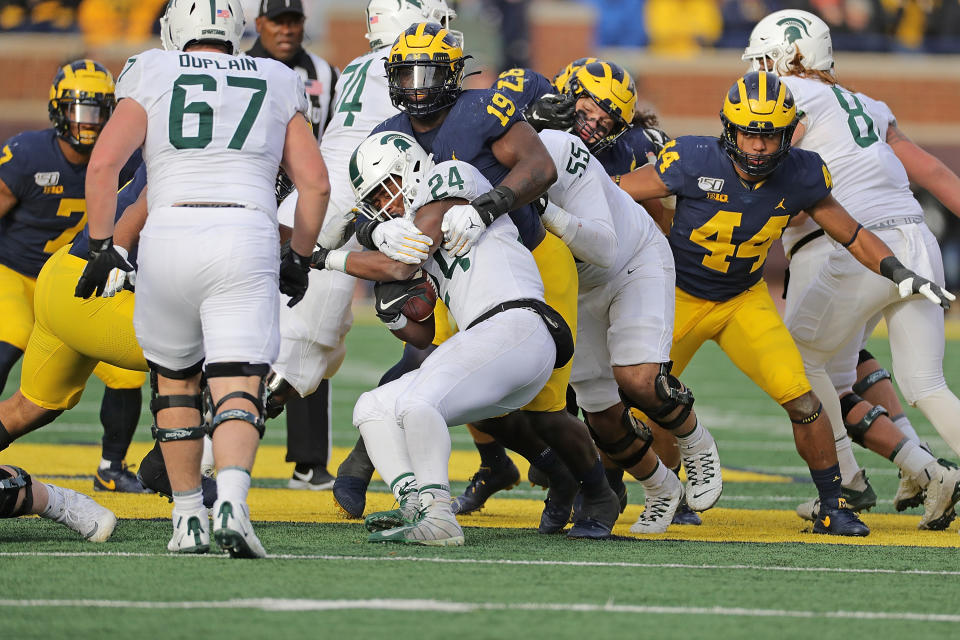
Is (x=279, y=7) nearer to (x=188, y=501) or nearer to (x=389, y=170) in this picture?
(x=389, y=170)

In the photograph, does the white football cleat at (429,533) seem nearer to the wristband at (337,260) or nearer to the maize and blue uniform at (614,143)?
the wristband at (337,260)

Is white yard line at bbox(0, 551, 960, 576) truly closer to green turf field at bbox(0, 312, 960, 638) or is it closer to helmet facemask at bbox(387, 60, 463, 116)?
green turf field at bbox(0, 312, 960, 638)

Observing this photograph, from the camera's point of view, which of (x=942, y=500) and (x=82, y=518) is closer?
(x=82, y=518)

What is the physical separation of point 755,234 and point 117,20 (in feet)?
55.3

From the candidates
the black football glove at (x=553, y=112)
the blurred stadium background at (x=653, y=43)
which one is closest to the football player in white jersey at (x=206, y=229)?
the black football glove at (x=553, y=112)

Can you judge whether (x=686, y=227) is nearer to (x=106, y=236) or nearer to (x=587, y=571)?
(x=587, y=571)

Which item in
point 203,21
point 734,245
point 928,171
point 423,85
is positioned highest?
point 203,21

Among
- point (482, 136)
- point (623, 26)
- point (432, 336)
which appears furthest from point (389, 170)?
point (623, 26)

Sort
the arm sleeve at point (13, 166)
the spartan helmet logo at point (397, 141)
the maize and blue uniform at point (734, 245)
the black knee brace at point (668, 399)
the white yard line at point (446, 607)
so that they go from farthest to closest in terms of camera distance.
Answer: the arm sleeve at point (13, 166)
the maize and blue uniform at point (734, 245)
the black knee brace at point (668, 399)
the spartan helmet logo at point (397, 141)
the white yard line at point (446, 607)

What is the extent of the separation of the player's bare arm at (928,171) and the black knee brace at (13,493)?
3.89 meters

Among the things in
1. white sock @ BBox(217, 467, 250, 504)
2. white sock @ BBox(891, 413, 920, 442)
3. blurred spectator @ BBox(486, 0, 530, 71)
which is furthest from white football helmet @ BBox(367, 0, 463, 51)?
blurred spectator @ BBox(486, 0, 530, 71)

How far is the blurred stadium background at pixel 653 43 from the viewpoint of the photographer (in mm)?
20547

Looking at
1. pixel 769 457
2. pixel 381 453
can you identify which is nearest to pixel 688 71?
pixel 769 457

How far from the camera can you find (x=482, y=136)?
5.17m
